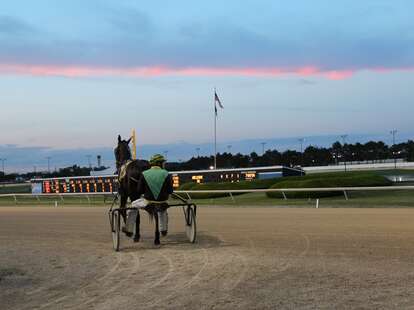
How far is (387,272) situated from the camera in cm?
749

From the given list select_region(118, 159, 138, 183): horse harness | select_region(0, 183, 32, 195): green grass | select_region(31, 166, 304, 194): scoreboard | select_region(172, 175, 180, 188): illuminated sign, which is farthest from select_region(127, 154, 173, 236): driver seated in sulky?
select_region(0, 183, 32, 195): green grass

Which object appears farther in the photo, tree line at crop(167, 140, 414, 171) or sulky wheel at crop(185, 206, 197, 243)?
tree line at crop(167, 140, 414, 171)

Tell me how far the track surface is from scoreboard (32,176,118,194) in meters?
34.7

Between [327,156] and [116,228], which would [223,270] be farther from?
[327,156]

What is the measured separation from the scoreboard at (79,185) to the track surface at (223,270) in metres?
34.7

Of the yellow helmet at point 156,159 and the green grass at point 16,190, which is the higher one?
the yellow helmet at point 156,159

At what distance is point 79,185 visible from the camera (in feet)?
166

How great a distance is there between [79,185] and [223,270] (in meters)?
44.1

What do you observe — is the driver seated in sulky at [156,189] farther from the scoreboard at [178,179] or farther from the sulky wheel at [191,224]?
the scoreboard at [178,179]

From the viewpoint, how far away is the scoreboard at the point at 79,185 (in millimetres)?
48062

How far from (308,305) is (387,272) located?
6.78ft

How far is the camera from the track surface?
6320 millimetres

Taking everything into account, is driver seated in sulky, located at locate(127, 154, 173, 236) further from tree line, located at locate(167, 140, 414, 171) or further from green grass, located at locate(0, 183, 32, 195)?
tree line, located at locate(167, 140, 414, 171)

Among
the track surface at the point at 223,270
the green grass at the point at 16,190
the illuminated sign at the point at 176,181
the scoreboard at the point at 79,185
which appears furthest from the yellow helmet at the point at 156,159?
the green grass at the point at 16,190
